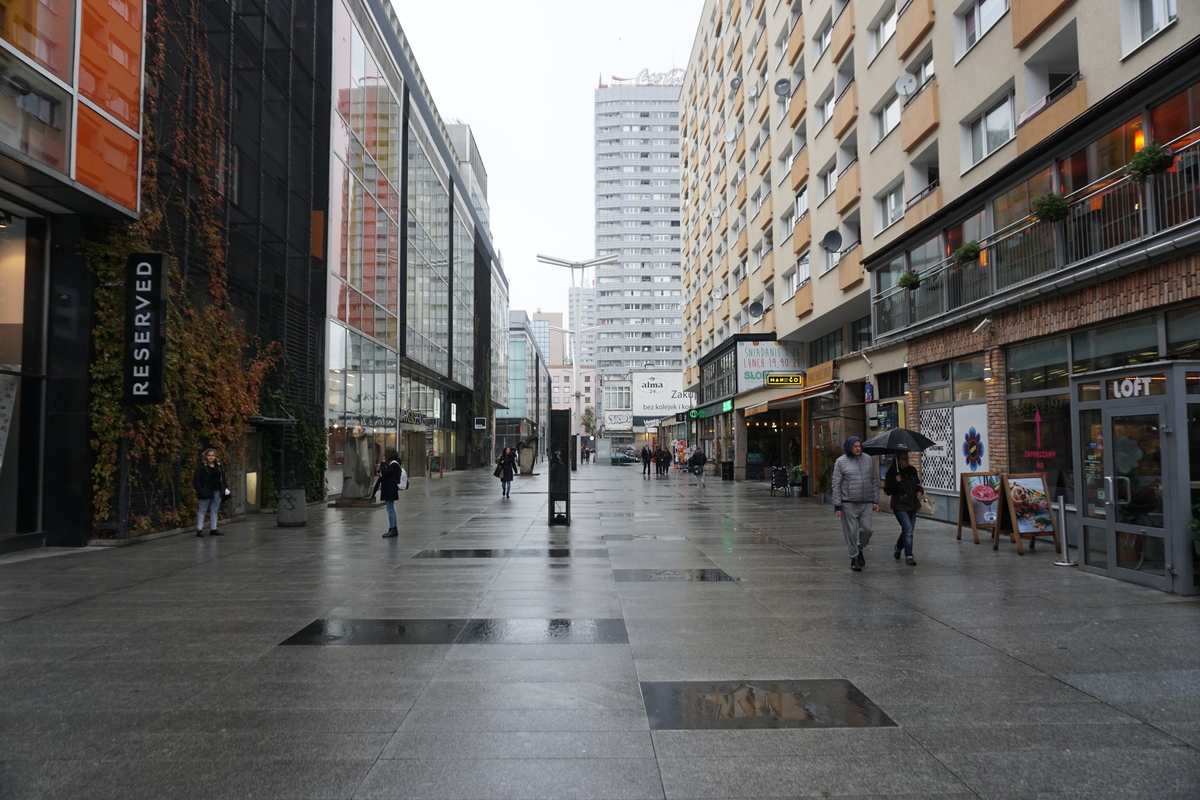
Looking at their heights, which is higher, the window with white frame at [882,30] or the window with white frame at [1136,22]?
the window with white frame at [882,30]

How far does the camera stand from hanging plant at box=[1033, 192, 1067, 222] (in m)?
12.8

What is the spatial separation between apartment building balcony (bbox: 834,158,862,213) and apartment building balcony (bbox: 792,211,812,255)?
3583 mm

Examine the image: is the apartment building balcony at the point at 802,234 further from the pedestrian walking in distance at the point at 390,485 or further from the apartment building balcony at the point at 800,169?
the pedestrian walking in distance at the point at 390,485

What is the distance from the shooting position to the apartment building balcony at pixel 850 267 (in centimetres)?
2334

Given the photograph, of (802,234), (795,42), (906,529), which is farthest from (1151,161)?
(795,42)

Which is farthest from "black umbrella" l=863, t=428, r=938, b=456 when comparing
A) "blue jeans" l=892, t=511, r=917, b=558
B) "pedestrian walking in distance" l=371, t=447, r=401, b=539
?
"pedestrian walking in distance" l=371, t=447, r=401, b=539

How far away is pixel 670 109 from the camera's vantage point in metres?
141

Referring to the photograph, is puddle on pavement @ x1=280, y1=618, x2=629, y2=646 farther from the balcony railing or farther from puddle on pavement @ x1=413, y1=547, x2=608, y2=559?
the balcony railing

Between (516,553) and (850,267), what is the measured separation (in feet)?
51.4

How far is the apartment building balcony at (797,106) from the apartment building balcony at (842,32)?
3.19m

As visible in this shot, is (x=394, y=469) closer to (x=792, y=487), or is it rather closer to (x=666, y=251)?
(x=792, y=487)

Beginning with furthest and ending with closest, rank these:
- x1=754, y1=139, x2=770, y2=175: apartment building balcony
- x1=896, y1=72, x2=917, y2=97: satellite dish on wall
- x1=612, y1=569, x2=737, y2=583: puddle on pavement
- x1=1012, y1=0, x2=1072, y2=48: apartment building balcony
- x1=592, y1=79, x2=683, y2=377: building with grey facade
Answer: x1=592, y1=79, x2=683, y2=377: building with grey facade < x1=754, y1=139, x2=770, y2=175: apartment building balcony < x1=896, y1=72, x2=917, y2=97: satellite dish on wall < x1=1012, y1=0, x2=1072, y2=48: apartment building balcony < x1=612, y1=569, x2=737, y2=583: puddle on pavement

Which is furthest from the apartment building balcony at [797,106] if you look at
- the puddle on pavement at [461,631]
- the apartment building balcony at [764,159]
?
the puddle on pavement at [461,631]

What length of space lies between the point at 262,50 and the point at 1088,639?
2037 cm
